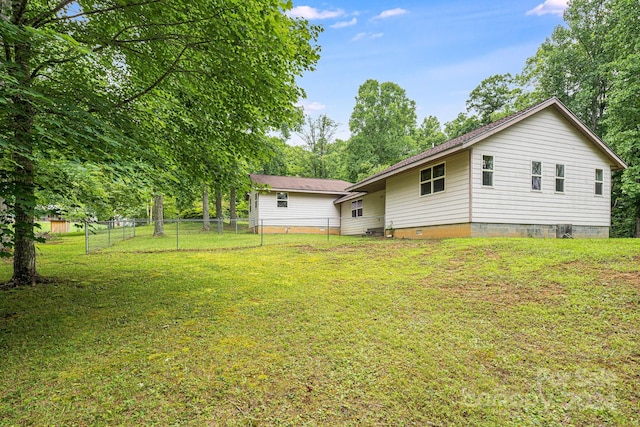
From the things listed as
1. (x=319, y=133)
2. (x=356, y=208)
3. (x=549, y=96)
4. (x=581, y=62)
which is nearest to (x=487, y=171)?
(x=356, y=208)

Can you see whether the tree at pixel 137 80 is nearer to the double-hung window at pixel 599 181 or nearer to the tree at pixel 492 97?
the double-hung window at pixel 599 181

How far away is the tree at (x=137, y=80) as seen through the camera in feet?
10.3

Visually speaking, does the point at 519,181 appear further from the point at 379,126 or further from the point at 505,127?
the point at 379,126

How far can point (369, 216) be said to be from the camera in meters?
18.6

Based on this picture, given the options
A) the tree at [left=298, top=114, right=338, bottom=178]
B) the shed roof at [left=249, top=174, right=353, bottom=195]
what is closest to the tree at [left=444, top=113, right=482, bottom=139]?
the tree at [left=298, top=114, right=338, bottom=178]

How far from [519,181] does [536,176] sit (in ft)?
3.11

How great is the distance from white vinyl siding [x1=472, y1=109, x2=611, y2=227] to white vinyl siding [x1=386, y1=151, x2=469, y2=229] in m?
0.46

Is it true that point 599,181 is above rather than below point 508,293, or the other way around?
above

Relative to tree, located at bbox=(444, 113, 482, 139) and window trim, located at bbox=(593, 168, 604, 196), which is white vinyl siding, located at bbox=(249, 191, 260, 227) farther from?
tree, located at bbox=(444, 113, 482, 139)

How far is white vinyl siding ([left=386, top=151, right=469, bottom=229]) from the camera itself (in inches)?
420

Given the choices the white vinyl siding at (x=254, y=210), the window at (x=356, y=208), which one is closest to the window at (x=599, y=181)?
the window at (x=356, y=208)

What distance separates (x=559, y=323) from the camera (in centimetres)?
348

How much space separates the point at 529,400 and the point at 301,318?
2510 mm

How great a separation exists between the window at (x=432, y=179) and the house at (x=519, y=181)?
0.14ft
